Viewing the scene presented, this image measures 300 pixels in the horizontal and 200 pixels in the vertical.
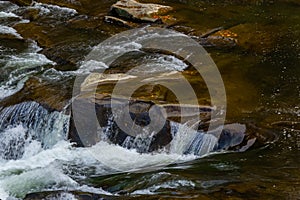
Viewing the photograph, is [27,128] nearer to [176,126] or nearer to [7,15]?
[176,126]

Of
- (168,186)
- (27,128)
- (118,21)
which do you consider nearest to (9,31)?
(118,21)

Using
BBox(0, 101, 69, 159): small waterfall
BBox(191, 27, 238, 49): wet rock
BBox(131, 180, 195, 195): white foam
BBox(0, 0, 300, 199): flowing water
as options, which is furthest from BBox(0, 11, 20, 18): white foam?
BBox(131, 180, 195, 195): white foam

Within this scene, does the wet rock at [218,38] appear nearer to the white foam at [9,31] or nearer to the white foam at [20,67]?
the white foam at [20,67]

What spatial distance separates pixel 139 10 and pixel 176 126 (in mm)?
6357

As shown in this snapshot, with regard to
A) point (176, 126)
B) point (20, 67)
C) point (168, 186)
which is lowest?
point (168, 186)

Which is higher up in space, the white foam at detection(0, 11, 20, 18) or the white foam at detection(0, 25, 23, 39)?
the white foam at detection(0, 11, 20, 18)

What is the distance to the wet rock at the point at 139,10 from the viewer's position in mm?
12992

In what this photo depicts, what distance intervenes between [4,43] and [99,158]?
5719 mm

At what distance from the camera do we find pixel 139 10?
13.3m

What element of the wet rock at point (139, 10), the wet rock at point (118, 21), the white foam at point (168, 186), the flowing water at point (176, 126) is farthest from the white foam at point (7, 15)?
the white foam at point (168, 186)

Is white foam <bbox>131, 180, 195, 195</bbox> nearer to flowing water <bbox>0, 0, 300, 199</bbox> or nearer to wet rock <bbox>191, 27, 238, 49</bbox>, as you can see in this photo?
flowing water <bbox>0, 0, 300, 199</bbox>

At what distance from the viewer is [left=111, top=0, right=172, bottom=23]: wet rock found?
13.0 meters

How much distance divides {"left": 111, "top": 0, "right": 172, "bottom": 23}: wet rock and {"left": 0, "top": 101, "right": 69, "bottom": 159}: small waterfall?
5167mm

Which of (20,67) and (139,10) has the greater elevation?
(139,10)
